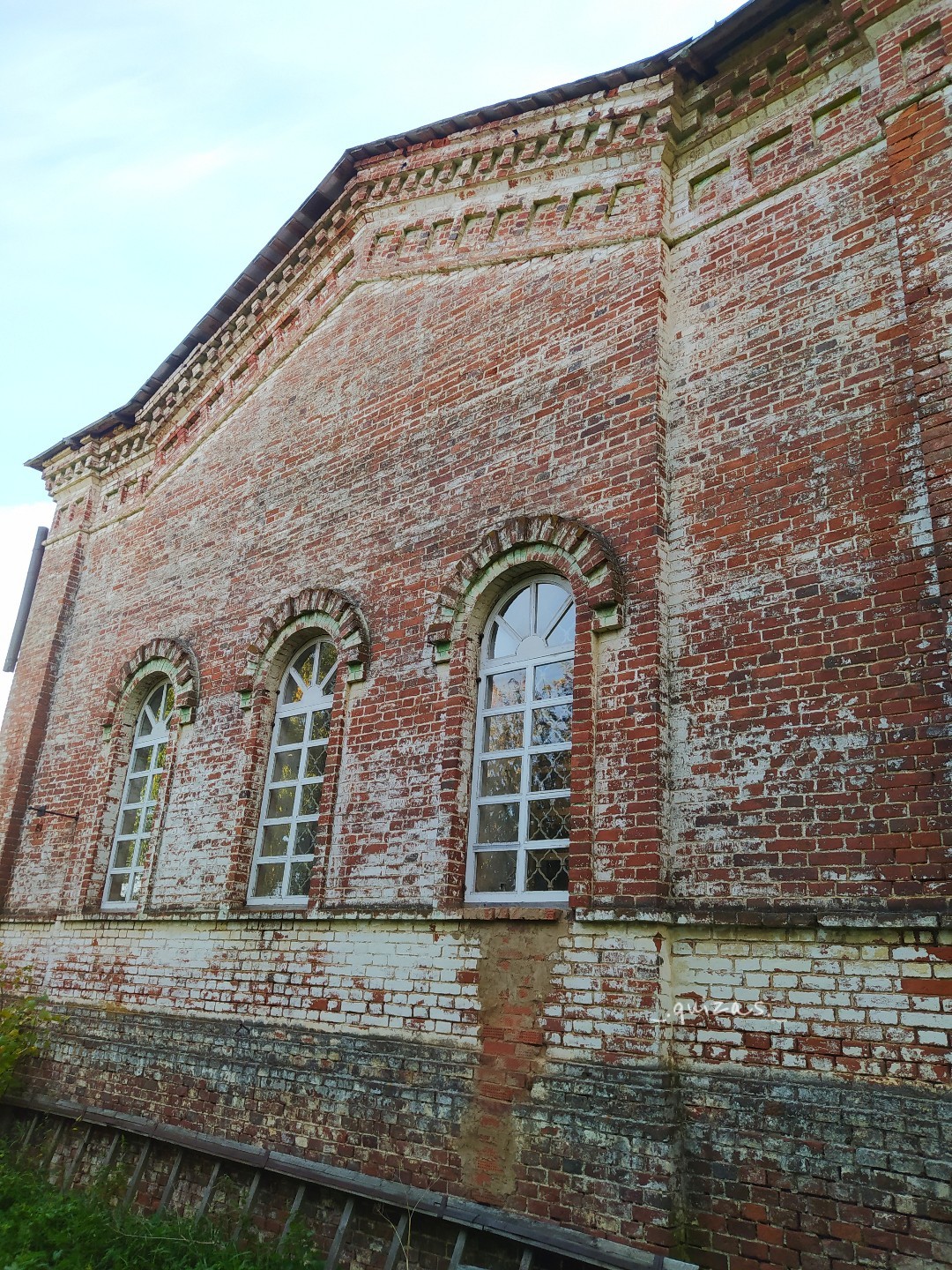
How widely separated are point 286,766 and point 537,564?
3093mm

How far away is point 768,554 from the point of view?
539 cm

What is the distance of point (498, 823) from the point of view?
624 cm

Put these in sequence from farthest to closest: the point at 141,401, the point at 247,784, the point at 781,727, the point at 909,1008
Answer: the point at 141,401 → the point at 247,784 → the point at 781,727 → the point at 909,1008

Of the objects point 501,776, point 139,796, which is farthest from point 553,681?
point 139,796

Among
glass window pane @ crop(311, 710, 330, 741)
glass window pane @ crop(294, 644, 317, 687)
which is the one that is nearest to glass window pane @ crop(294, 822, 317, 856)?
glass window pane @ crop(311, 710, 330, 741)

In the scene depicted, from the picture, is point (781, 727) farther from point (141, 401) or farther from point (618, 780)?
point (141, 401)

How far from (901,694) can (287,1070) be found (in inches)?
191

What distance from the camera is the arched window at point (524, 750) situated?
19.4 ft

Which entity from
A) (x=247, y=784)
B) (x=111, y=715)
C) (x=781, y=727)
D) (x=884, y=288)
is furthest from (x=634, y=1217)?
(x=111, y=715)

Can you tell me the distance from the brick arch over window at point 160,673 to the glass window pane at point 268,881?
189 centimetres

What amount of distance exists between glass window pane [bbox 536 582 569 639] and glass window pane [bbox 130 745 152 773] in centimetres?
534

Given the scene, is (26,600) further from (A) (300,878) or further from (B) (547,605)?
(B) (547,605)

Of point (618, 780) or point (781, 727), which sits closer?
point (781, 727)

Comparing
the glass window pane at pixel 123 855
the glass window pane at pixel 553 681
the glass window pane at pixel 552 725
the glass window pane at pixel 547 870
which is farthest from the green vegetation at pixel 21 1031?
the glass window pane at pixel 553 681
